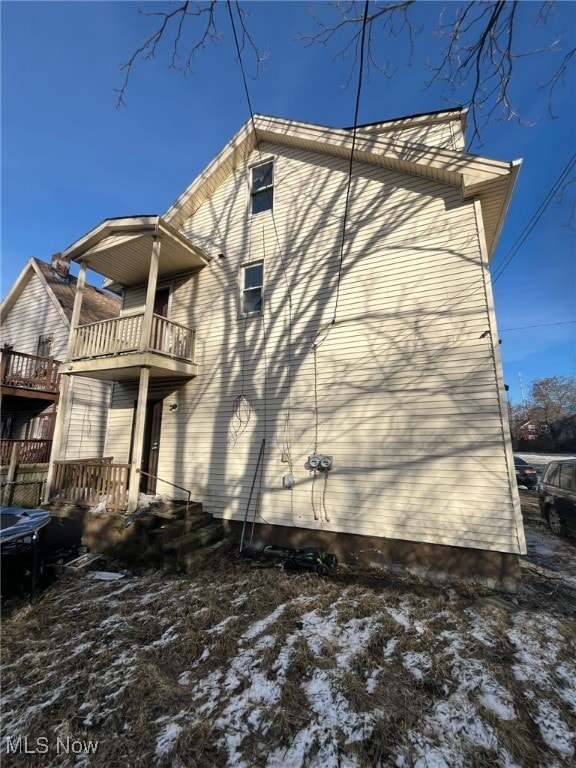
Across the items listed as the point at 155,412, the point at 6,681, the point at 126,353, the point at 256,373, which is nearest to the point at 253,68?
the point at 256,373

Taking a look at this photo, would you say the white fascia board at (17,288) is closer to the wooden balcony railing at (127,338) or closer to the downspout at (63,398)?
the downspout at (63,398)

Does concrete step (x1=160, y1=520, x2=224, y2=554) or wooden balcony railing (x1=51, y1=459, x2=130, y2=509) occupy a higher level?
wooden balcony railing (x1=51, y1=459, x2=130, y2=509)

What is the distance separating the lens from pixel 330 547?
6.25 meters

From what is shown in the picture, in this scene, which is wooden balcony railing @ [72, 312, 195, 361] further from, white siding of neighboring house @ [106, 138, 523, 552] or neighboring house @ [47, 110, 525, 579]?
white siding of neighboring house @ [106, 138, 523, 552]

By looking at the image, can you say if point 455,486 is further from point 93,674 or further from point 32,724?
point 32,724

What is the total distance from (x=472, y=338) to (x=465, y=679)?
4713mm

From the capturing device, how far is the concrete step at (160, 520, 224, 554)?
19.4 ft

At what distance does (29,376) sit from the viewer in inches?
509

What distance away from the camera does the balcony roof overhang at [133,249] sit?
7598 millimetres

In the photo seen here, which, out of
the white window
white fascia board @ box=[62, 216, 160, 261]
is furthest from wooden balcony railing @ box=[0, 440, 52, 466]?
the white window

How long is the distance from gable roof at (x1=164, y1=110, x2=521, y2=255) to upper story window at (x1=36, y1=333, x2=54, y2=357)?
348 inches

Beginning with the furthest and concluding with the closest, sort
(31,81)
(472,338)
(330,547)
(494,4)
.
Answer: (330,547) < (472,338) < (31,81) < (494,4)

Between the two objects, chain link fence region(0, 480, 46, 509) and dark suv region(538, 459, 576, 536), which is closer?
dark suv region(538, 459, 576, 536)

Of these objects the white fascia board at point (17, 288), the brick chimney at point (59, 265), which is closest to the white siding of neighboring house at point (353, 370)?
the brick chimney at point (59, 265)
